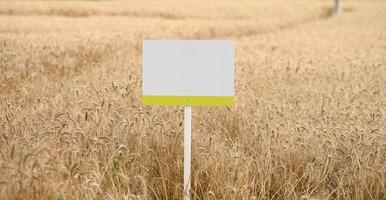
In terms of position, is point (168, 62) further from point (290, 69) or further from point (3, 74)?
point (290, 69)

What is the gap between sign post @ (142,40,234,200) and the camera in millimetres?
3877

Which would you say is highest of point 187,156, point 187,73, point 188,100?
point 187,73

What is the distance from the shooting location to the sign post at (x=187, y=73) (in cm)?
388

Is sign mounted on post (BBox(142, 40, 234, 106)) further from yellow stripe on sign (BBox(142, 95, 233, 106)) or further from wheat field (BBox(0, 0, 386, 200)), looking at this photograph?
wheat field (BBox(0, 0, 386, 200))

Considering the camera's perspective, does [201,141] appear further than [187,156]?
Yes

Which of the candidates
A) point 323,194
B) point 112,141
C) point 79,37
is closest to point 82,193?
point 112,141

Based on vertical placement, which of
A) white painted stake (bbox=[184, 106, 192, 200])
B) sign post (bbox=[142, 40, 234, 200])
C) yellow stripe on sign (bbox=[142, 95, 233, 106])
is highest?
sign post (bbox=[142, 40, 234, 200])

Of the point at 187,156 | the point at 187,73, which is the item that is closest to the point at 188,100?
the point at 187,73

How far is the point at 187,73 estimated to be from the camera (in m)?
3.89

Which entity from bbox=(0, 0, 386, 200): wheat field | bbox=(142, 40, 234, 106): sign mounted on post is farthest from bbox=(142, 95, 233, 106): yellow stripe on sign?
bbox=(0, 0, 386, 200): wheat field

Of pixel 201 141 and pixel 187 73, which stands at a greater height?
pixel 187 73

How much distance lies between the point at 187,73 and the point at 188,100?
0.19 m

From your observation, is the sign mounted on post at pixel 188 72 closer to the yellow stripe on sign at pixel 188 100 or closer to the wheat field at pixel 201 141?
the yellow stripe on sign at pixel 188 100

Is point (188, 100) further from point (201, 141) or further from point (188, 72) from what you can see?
point (201, 141)
